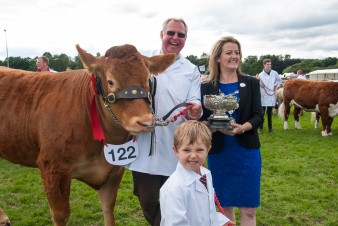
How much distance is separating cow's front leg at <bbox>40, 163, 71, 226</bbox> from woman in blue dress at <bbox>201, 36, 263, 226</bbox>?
1.26 m

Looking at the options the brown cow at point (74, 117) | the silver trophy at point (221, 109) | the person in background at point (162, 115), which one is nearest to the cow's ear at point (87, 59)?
the brown cow at point (74, 117)

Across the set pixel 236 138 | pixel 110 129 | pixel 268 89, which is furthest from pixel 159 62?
pixel 268 89

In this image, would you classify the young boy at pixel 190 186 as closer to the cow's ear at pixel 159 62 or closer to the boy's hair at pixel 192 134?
the boy's hair at pixel 192 134

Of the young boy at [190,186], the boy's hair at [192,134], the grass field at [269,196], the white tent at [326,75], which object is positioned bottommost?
the white tent at [326,75]

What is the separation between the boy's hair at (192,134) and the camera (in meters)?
2.07

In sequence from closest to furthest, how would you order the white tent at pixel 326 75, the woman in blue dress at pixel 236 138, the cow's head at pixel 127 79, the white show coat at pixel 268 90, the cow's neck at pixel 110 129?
the cow's head at pixel 127 79 < the cow's neck at pixel 110 129 < the woman in blue dress at pixel 236 138 < the white show coat at pixel 268 90 < the white tent at pixel 326 75

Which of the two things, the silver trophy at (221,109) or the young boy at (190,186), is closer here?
the young boy at (190,186)

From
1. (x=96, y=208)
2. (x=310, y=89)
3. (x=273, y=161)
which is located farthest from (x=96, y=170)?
(x=310, y=89)

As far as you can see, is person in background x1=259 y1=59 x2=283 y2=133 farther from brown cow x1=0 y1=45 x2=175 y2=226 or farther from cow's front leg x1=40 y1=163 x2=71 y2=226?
cow's front leg x1=40 y1=163 x2=71 y2=226

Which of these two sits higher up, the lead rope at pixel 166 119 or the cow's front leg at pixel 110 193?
the lead rope at pixel 166 119

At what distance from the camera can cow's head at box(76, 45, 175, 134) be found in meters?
2.38

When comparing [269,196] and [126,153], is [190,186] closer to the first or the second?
[126,153]

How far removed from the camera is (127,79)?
2473mm

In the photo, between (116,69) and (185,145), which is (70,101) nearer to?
(116,69)
